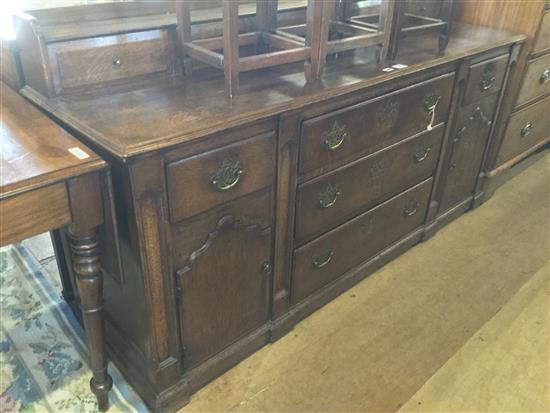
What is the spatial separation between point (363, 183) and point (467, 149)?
2.36ft

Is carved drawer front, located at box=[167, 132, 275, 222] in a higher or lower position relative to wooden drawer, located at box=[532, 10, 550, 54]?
lower

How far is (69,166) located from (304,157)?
623 millimetres

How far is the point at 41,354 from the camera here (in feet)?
4.96

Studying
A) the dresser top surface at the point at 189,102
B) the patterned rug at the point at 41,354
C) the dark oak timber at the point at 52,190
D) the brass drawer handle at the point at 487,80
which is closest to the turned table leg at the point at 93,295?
the dark oak timber at the point at 52,190

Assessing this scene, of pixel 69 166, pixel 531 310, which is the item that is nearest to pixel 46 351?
pixel 69 166

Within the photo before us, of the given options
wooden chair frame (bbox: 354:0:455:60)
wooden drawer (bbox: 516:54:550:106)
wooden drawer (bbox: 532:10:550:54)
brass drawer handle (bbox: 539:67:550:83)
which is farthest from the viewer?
brass drawer handle (bbox: 539:67:550:83)

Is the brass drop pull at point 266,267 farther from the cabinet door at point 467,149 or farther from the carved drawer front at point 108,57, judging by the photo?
the cabinet door at point 467,149

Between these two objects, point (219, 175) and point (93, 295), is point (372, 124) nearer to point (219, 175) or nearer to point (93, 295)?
point (219, 175)

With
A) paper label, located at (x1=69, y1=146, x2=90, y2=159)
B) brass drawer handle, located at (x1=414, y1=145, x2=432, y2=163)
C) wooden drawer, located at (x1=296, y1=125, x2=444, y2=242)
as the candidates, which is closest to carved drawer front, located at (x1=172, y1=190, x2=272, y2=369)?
wooden drawer, located at (x1=296, y1=125, x2=444, y2=242)

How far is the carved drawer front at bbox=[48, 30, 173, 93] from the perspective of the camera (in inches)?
46.4

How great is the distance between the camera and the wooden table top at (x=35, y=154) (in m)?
0.91

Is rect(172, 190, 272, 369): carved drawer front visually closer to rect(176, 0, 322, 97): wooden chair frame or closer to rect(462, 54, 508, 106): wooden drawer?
rect(176, 0, 322, 97): wooden chair frame

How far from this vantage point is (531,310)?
1.76m

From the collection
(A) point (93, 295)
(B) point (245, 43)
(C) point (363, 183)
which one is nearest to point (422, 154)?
(C) point (363, 183)
